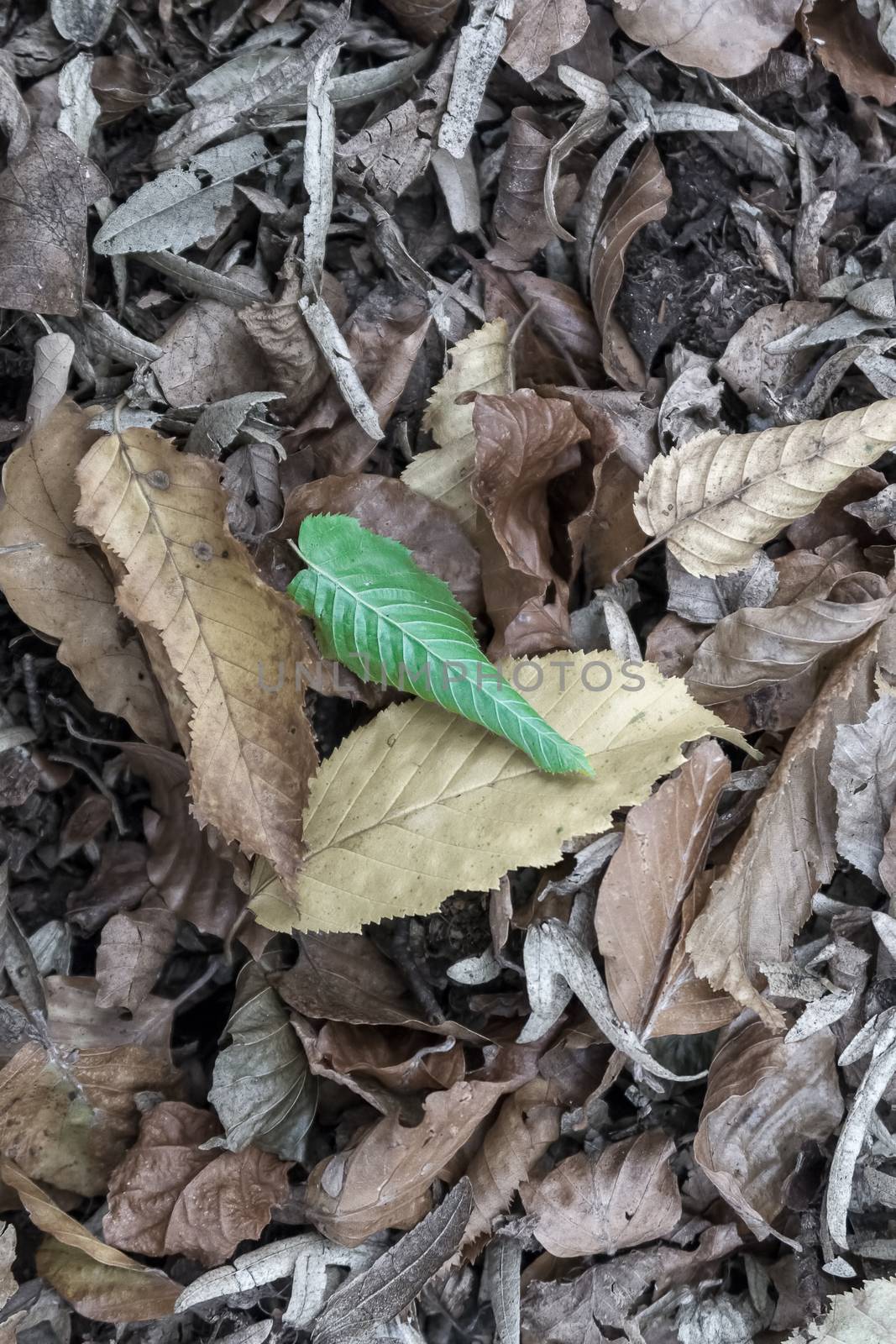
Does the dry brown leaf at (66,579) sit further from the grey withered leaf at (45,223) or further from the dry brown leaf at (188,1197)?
the dry brown leaf at (188,1197)

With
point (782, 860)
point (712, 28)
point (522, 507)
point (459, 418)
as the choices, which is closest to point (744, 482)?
point (522, 507)

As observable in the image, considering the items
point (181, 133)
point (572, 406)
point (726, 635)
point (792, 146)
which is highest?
point (181, 133)

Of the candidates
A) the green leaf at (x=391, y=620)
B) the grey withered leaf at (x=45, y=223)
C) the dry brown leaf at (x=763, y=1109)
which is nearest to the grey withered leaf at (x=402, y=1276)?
the dry brown leaf at (x=763, y=1109)

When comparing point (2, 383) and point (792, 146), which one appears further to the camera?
point (792, 146)

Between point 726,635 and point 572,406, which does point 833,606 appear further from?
point 572,406

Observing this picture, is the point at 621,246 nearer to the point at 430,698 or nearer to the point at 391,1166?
the point at 430,698

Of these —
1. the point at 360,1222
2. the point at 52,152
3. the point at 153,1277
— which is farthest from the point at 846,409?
the point at 153,1277

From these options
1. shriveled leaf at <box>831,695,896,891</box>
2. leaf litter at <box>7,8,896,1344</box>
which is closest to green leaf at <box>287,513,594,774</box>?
leaf litter at <box>7,8,896,1344</box>
